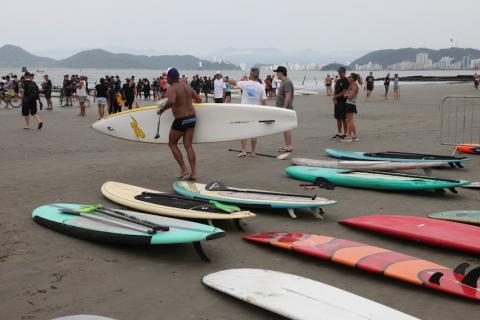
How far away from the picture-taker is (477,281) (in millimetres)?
3820

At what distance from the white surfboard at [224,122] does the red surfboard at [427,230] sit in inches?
138

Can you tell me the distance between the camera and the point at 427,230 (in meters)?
5.00

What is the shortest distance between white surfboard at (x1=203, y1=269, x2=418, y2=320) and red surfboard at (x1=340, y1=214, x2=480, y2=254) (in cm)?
155

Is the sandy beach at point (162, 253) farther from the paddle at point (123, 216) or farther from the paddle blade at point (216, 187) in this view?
the paddle blade at point (216, 187)

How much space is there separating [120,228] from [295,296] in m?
2.00

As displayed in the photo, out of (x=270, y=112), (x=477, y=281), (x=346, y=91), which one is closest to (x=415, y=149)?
(x=346, y=91)

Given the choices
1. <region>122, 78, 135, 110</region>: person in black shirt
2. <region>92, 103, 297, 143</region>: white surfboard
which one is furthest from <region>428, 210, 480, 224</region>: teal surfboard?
<region>122, 78, 135, 110</region>: person in black shirt

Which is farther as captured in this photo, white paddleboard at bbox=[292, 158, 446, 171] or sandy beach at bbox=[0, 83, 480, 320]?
white paddleboard at bbox=[292, 158, 446, 171]

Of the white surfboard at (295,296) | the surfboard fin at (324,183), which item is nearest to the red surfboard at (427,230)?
the white surfboard at (295,296)

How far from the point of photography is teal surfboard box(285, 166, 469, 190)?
657cm

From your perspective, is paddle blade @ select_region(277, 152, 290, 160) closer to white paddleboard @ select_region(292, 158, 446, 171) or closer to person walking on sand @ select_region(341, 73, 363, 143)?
white paddleboard @ select_region(292, 158, 446, 171)

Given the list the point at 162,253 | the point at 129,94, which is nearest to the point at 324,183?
the point at 162,253

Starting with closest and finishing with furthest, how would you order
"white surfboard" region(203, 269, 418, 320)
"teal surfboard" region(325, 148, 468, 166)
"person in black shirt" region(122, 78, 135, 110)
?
"white surfboard" region(203, 269, 418, 320)
"teal surfboard" region(325, 148, 468, 166)
"person in black shirt" region(122, 78, 135, 110)

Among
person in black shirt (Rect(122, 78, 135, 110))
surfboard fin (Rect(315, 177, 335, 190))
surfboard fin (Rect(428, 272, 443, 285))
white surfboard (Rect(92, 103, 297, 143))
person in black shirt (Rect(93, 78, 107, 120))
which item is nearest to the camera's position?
surfboard fin (Rect(428, 272, 443, 285))
